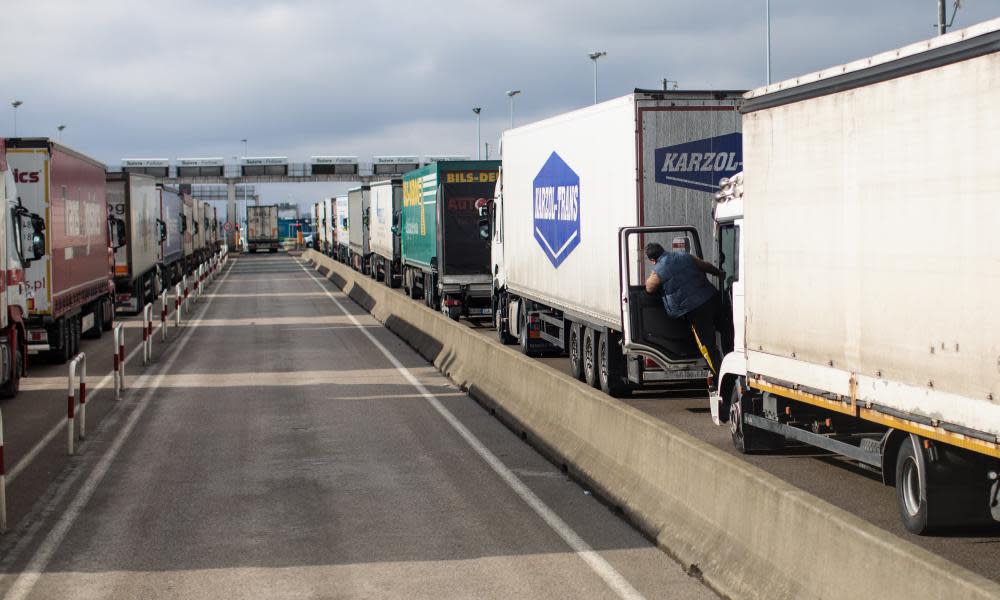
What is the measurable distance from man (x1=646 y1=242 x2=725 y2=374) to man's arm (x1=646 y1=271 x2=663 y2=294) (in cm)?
1

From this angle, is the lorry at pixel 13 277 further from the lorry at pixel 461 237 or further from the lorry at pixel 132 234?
the lorry at pixel 132 234

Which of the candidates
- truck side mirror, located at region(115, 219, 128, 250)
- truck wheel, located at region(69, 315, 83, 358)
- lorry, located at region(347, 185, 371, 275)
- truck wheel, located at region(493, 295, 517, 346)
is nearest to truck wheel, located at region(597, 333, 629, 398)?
truck wheel, located at region(493, 295, 517, 346)

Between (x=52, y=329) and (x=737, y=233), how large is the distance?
1413 centimetres

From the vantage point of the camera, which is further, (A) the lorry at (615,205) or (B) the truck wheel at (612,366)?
(B) the truck wheel at (612,366)

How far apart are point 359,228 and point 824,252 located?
51451 mm

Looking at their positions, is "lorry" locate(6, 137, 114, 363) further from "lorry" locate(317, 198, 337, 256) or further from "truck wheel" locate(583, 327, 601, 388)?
"lorry" locate(317, 198, 337, 256)

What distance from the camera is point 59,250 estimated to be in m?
24.4

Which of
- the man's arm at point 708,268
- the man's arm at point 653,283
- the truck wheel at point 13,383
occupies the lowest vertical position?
the truck wheel at point 13,383

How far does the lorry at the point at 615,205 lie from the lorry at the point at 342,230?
45.2 m

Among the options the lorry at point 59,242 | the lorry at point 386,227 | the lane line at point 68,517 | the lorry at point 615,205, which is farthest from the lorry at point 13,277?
the lorry at point 386,227

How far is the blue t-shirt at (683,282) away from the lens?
15281 mm

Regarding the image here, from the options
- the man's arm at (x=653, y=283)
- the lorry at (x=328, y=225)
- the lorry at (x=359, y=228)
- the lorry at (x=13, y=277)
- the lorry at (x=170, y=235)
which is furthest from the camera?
the lorry at (x=328, y=225)

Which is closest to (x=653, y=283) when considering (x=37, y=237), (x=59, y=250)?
(x=37, y=237)

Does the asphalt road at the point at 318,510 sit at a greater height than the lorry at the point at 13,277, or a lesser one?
lesser
